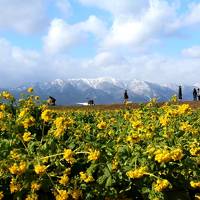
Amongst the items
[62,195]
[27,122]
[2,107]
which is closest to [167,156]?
[62,195]

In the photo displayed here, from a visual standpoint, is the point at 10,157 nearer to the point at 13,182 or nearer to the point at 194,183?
the point at 13,182

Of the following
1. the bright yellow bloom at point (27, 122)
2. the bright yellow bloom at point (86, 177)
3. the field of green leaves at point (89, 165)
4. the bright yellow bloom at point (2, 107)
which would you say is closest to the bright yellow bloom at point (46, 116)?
the field of green leaves at point (89, 165)

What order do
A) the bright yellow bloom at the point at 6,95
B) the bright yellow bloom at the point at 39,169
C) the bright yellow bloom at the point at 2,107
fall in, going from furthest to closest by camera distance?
1. the bright yellow bloom at the point at 6,95
2. the bright yellow bloom at the point at 2,107
3. the bright yellow bloom at the point at 39,169

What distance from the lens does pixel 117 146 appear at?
6805 millimetres

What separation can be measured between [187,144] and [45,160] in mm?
2216

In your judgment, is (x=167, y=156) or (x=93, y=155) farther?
(x=93, y=155)

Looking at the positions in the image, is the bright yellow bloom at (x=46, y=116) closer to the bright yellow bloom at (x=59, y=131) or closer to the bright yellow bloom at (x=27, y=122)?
the bright yellow bloom at (x=59, y=131)

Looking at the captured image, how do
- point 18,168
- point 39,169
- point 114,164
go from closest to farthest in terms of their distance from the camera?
point 39,169 → point 18,168 → point 114,164

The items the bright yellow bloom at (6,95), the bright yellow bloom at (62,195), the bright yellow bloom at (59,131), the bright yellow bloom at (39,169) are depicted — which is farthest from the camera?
the bright yellow bloom at (6,95)

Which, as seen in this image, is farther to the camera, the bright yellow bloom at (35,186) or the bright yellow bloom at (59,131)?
the bright yellow bloom at (59,131)

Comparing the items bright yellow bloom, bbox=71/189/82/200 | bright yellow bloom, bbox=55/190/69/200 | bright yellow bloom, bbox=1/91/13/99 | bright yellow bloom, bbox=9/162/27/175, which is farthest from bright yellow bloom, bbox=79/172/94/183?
bright yellow bloom, bbox=1/91/13/99

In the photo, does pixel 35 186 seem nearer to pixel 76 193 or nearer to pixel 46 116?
pixel 76 193

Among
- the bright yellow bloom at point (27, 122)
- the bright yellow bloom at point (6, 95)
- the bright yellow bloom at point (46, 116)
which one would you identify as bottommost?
the bright yellow bloom at point (27, 122)

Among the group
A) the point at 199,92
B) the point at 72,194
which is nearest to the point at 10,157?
the point at 72,194
